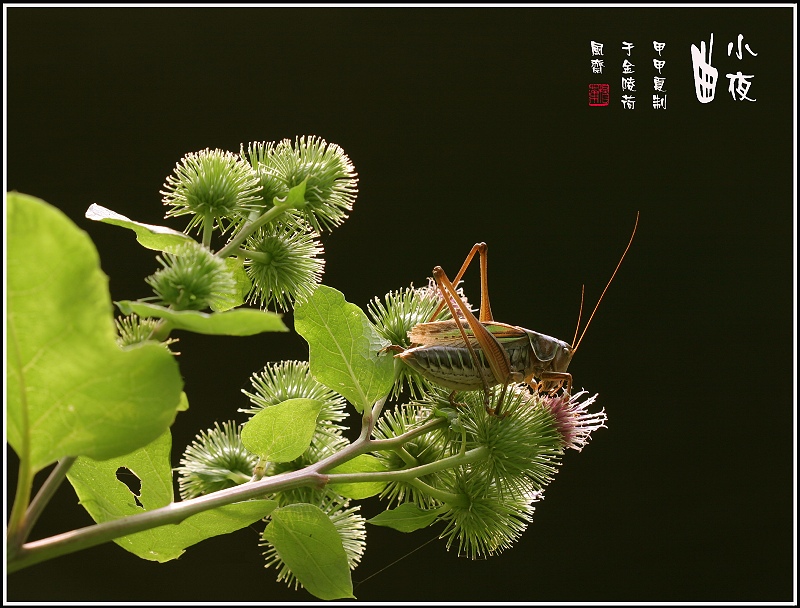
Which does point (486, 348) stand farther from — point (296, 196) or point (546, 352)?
point (296, 196)

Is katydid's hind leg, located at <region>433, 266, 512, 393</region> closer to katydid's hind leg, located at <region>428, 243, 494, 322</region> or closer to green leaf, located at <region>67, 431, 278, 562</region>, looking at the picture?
katydid's hind leg, located at <region>428, 243, 494, 322</region>

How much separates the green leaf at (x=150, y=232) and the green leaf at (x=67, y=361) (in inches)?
5.4

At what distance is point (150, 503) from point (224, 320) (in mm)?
223

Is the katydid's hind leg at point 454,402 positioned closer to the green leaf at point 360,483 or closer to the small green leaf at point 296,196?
the green leaf at point 360,483

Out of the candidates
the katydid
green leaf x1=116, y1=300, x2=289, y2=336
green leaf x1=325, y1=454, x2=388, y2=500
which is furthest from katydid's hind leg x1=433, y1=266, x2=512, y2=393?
green leaf x1=116, y1=300, x2=289, y2=336

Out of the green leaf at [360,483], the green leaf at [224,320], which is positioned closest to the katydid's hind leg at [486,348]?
the green leaf at [360,483]

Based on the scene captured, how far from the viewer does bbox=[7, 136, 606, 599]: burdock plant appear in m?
0.37

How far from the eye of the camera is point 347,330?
56 centimetres

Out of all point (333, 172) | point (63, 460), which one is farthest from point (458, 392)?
point (63, 460)

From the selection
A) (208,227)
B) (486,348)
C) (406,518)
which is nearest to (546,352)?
(486,348)

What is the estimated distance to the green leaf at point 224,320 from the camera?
1.17 feet

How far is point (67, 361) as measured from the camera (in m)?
0.36

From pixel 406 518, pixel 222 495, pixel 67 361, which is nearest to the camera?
pixel 67 361

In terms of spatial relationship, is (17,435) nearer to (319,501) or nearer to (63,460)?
(63,460)
